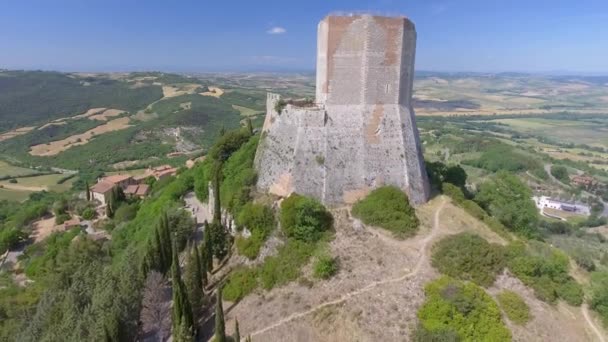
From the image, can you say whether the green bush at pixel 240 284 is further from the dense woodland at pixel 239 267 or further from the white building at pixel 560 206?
the white building at pixel 560 206

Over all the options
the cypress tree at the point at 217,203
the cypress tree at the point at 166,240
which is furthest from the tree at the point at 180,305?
the cypress tree at the point at 217,203

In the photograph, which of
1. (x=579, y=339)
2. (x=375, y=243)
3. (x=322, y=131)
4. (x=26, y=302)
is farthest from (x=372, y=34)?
(x=26, y=302)

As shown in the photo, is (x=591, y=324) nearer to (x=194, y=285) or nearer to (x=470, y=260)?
(x=470, y=260)

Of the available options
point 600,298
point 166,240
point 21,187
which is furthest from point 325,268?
point 21,187

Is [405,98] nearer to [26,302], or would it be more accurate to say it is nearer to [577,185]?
[26,302]

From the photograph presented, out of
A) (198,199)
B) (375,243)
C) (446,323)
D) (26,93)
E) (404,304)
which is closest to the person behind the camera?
(446,323)

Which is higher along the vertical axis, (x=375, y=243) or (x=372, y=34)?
(x=372, y=34)

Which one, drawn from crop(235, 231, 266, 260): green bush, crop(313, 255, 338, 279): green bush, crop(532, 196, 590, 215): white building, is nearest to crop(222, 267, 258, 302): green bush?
crop(235, 231, 266, 260): green bush
